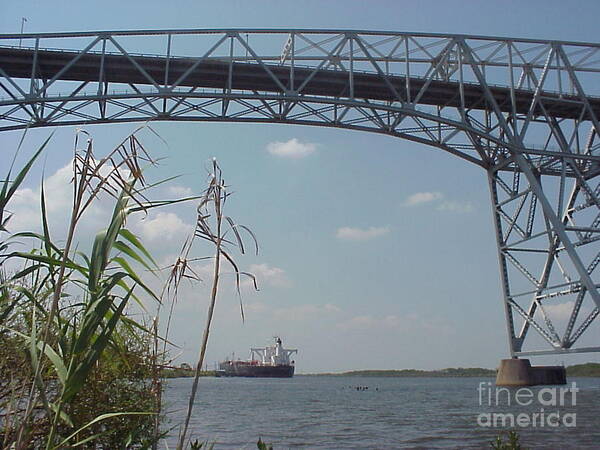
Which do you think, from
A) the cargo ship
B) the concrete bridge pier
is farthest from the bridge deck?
the cargo ship

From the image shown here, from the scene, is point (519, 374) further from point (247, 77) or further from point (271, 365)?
point (271, 365)

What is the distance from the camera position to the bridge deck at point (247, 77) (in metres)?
22.9

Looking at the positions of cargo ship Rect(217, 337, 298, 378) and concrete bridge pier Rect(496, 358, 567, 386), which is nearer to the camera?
concrete bridge pier Rect(496, 358, 567, 386)

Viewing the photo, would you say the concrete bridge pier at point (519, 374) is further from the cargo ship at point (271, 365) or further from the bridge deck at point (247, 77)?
the cargo ship at point (271, 365)

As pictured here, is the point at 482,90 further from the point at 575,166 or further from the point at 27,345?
the point at 27,345

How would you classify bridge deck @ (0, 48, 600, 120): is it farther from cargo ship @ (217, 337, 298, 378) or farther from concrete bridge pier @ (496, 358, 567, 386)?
cargo ship @ (217, 337, 298, 378)

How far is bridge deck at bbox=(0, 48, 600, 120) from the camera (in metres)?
22.9

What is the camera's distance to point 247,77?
79.0 ft

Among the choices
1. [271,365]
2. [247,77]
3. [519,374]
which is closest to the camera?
[247,77]

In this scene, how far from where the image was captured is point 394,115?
23297 millimetres

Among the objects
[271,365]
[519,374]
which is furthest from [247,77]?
[271,365]

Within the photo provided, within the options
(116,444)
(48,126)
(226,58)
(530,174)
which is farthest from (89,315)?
(530,174)

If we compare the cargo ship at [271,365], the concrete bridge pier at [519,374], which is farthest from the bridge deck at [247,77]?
the cargo ship at [271,365]

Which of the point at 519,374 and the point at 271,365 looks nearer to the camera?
the point at 519,374
